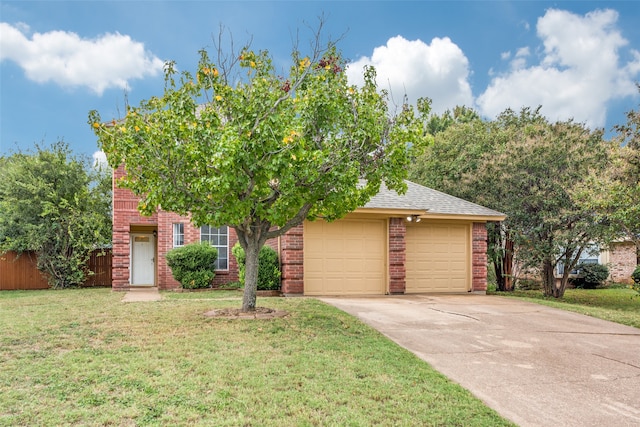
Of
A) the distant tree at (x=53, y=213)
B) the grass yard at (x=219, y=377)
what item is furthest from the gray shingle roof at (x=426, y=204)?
the distant tree at (x=53, y=213)

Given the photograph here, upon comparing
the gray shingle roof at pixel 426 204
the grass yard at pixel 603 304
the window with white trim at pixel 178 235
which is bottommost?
the grass yard at pixel 603 304

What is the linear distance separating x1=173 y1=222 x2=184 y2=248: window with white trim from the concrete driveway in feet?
23.1

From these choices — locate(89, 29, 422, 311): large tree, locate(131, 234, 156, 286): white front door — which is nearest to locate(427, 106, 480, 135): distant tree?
locate(131, 234, 156, 286): white front door

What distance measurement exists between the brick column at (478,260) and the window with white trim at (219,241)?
25.7 feet

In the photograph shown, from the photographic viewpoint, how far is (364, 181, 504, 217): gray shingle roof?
44.1ft

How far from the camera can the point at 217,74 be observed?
8078 mm

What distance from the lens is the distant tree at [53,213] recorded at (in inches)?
653

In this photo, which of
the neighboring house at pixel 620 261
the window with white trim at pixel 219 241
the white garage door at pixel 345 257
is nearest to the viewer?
the white garage door at pixel 345 257

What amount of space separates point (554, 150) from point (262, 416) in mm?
14690

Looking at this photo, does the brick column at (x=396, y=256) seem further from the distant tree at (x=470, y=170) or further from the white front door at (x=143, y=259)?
the white front door at (x=143, y=259)

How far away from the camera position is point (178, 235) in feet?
50.8

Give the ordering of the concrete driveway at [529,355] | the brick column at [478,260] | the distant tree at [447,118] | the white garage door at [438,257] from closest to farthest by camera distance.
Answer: the concrete driveway at [529,355]
the white garage door at [438,257]
the brick column at [478,260]
the distant tree at [447,118]

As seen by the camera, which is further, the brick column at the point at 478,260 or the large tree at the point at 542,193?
the large tree at the point at 542,193

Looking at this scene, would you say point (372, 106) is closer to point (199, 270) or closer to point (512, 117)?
point (199, 270)
